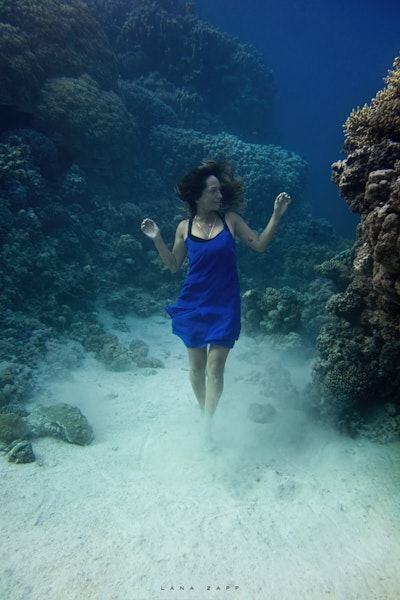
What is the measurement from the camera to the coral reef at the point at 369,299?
276 centimetres

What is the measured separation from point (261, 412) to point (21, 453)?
2.83 meters

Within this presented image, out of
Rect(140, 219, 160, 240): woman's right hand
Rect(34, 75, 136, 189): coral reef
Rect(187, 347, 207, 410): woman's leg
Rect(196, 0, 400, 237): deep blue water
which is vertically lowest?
Rect(187, 347, 207, 410): woman's leg

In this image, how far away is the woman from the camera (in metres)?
3.45

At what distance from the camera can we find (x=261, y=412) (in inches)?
169

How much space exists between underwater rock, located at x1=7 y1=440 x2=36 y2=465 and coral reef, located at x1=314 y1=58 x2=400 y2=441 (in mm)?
3400

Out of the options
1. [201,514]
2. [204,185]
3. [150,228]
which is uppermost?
[204,185]

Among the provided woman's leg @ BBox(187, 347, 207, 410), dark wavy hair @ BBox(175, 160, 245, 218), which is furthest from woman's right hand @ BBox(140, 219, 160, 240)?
woman's leg @ BBox(187, 347, 207, 410)

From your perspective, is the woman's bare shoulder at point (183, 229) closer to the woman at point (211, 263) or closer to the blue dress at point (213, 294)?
the woman at point (211, 263)

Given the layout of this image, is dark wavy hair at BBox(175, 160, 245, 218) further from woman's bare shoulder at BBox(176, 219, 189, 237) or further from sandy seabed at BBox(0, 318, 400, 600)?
sandy seabed at BBox(0, 318, 400, 600)

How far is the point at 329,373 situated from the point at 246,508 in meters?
1.97

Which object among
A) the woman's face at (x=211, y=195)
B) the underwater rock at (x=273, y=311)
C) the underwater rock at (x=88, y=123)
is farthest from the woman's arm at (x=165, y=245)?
the underwater rock at (x=88, y=123)

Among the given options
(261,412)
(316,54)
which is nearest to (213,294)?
(261,412)

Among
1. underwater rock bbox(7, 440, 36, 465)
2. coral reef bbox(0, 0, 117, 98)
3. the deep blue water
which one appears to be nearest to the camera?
underwater rock bbox(7, 440, 36, 465)

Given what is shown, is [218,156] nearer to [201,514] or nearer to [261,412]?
[261,412]
